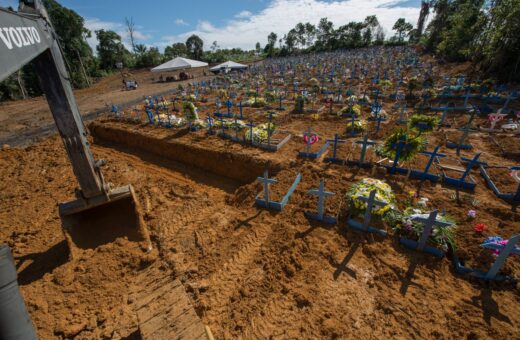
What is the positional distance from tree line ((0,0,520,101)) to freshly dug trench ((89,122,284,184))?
687 centimetres

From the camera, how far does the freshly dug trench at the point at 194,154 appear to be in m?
10.1

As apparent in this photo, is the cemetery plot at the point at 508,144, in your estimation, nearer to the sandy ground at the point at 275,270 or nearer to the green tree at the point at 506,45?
the sandy ground at the point at 275,270

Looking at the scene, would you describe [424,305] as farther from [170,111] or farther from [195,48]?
[195,48]

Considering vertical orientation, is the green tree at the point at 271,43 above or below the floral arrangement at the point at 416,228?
above

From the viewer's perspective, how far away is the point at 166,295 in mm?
3807

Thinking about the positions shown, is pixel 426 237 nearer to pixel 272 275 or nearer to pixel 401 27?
pixel 272 275

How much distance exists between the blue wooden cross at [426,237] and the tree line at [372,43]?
7.02 meters

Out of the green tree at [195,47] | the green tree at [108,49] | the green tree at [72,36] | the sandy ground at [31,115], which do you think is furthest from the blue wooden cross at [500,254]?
the green tree at [195,47]

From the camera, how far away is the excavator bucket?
5.05 metres

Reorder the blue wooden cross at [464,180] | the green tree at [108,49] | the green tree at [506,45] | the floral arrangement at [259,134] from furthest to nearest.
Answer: the green tree at [108,49] → the green tree at [506,45] → the floral arrangement at [259,134] → the blue wooden cross at [464,180]

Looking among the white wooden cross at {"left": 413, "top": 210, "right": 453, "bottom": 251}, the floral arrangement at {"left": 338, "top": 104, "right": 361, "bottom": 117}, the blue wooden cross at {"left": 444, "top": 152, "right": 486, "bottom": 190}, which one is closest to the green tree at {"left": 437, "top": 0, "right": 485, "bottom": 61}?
the floral arrangement at {"left": 338, "top": 104, "right": 361, "bottom": 117}

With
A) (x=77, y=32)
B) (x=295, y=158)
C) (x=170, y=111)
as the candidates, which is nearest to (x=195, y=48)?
(x=77, y=32)

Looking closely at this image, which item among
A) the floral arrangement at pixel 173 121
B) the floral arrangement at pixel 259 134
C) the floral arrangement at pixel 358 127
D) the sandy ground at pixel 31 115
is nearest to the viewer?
the floral arrangement at pixel 259 134

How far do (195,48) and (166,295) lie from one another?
256ft
